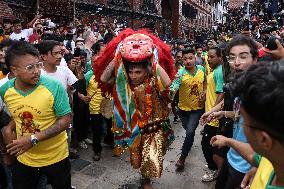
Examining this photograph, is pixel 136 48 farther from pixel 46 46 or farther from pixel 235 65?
pixel 46 46

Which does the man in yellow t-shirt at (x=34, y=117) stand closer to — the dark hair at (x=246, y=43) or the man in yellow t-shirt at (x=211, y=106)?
the dark hair at (x=246, y=43)

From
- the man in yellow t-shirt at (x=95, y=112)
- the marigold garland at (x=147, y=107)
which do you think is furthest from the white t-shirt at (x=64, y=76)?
the marigold garland at (x=147, y=107)

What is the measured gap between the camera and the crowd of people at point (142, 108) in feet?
4.36

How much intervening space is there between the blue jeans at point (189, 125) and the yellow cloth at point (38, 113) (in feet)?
7.65

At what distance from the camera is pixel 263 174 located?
1.54 m

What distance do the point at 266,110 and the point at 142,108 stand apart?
278 cm

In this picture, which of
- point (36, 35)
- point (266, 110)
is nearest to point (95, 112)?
point (36, 35)

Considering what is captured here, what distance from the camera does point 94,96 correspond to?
17.6 ft

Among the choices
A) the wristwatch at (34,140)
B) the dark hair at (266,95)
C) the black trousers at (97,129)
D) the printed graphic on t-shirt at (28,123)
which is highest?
the dark hair at (266,95)

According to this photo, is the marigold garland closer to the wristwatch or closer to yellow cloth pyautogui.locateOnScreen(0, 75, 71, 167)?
yellow cloth pyautogui.locateOnScreen(0, 75, 71, 167)

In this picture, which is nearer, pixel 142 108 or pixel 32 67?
pixel 32 67

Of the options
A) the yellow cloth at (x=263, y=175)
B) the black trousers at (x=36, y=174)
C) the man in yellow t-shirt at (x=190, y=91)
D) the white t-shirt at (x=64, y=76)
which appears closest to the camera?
the yellow cloth at (x=263, y=175)

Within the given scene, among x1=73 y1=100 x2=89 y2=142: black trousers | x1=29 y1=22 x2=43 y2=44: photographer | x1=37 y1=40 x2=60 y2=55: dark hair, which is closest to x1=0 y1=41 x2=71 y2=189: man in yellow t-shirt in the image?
x1=37 y1=40 x2=60 y2=55: dark hair

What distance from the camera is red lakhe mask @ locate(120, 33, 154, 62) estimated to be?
3783mm
